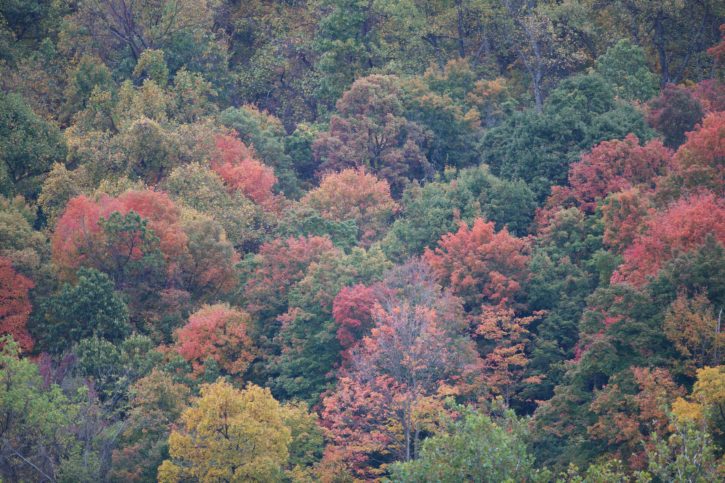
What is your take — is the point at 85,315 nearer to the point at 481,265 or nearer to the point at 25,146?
the point at 25,146

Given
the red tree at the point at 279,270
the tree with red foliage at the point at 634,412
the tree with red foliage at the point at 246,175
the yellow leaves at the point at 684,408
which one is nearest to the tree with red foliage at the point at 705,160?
the tree with red foliage at the point at 634,412

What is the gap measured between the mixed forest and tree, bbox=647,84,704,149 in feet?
0.54

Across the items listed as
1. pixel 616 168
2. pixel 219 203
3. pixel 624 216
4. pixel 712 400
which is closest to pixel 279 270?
pixel 219 203

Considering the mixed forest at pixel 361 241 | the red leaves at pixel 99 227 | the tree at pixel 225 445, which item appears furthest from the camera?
the red leaves at pixel 99 227

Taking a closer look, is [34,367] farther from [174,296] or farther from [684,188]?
[684,188]

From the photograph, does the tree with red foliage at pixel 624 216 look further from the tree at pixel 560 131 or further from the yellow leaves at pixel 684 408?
the yellow leaves at pixel 684 408

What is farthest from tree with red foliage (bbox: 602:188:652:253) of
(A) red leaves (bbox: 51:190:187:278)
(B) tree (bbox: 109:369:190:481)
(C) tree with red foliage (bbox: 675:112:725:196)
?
(A) red leaves (bbox: 51:190:187:278)

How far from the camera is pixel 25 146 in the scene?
219 feet

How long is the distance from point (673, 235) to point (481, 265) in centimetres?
975

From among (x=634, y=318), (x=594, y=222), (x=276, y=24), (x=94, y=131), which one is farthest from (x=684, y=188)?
(x=276, y=24)

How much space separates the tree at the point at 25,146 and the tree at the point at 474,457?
38142 mm

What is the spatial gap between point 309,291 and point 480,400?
9.64 metres

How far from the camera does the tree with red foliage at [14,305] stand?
175ft

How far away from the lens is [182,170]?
64.2m
